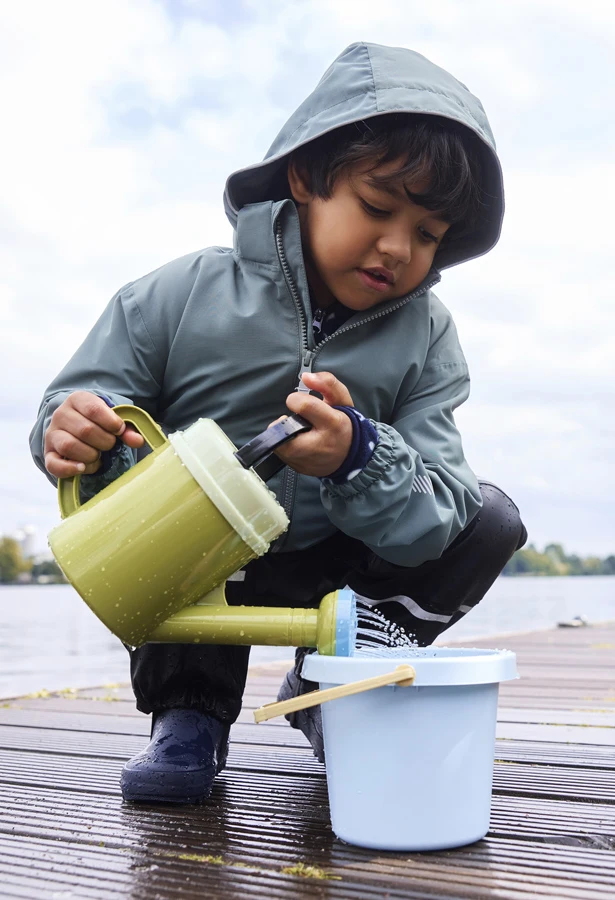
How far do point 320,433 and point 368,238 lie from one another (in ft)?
1.81

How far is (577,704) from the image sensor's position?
9.66 ft

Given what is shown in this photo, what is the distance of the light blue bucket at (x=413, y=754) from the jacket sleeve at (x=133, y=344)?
825 mm

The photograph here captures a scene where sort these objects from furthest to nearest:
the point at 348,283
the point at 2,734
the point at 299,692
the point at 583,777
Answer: the point at 2,734
the point at 299,692
the point at 348,283
the point at 583,777

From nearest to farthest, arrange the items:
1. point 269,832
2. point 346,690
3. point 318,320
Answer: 1. point 346,690
2. point 269,832
3. point 318,320

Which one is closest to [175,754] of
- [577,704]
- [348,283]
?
[348,283]

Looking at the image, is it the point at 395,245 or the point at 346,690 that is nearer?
the point at 346,690

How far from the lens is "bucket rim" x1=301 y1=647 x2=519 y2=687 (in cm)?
126

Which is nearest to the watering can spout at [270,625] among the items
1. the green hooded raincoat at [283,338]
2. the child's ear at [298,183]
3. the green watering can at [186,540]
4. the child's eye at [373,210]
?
the green watering can at [186,540]

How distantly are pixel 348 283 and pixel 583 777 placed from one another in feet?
3.62

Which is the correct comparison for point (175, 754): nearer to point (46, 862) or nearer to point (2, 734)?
point (46, 862)

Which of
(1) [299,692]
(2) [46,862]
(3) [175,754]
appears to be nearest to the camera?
(2) [46,862]

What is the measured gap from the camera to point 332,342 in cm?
195

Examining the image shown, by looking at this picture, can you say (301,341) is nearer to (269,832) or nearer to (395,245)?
(395,245)

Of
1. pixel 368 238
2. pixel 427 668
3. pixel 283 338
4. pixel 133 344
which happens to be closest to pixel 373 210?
pixel 368 238
